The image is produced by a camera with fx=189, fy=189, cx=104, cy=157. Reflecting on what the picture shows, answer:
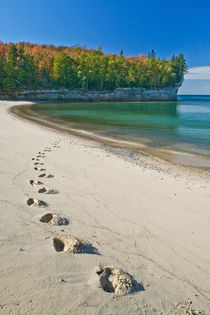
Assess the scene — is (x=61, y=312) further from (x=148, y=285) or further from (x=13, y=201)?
(x=13, y=201)

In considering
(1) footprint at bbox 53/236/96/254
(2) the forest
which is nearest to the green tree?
(2) the forest

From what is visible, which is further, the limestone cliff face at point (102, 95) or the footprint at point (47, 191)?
the limestone cliff face at point (102, 95)

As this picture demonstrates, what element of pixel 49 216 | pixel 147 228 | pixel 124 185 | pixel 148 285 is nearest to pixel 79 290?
pixel 148 285

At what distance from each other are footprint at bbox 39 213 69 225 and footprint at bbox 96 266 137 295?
1.25 metres

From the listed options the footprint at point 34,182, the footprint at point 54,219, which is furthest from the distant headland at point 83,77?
the footprint at point 54,219

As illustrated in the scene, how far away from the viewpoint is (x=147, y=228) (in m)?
3.87

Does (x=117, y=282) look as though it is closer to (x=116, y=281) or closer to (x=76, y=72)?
(x=116, y=281)

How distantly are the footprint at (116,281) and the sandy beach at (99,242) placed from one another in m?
0.05

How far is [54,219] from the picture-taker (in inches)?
139

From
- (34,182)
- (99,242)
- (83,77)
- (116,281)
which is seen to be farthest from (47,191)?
(83,77)

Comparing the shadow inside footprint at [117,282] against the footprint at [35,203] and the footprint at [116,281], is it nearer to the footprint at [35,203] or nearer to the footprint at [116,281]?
the footprint at [116,281]

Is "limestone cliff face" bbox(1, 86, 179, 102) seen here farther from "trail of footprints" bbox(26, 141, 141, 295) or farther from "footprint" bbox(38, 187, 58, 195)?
"trail of footprints" bbox(26, 141, 141, 295)

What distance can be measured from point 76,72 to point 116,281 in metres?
93.7

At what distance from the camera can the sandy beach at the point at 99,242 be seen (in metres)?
2.11
